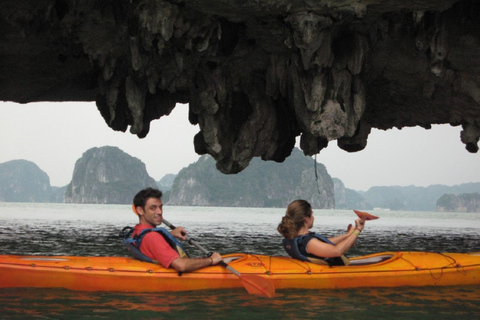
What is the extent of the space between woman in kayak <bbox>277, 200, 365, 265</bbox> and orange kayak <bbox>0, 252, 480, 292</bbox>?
18 cm

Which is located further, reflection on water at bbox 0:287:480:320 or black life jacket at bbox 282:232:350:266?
black life jacket at bbox 282:232:350:266

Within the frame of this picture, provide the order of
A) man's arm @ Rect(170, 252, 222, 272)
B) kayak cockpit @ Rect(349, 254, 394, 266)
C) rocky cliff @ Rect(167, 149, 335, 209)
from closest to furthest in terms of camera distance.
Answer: man's arm @ Rect(170, 252, 222, 272), kayak cockpit @ Rect(349, 254, 394, 266), rocky cliff @ Rect(167, 149, 335, 209)

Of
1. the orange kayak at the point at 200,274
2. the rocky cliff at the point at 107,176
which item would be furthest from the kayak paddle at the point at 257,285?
the rocky cliff at the point at 107,176

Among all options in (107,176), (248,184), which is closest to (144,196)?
(248,184)

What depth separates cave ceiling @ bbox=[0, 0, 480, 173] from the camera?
452 inches

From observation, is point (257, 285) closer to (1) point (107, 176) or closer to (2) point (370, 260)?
(2) point (370, 260)

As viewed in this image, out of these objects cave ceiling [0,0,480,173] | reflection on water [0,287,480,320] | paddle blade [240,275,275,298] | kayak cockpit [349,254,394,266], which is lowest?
reflection on water [0,287,480,320]

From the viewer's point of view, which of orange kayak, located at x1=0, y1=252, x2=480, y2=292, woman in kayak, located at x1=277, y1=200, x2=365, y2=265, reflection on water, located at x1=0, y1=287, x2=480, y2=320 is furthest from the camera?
orange kayak, located at x1=0, y1=252, x2=480, y2=292

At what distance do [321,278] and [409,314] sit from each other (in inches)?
56.2

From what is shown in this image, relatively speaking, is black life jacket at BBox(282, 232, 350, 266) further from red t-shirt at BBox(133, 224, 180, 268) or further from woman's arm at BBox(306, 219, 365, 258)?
red t-shirt at BBox(133, 224, 180, 268)

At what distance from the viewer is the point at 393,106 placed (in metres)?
17.3

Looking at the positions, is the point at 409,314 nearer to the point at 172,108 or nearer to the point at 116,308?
the point at 116,308

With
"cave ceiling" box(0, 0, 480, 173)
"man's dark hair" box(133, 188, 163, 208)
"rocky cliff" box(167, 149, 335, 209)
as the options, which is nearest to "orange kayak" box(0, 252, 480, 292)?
"man's dark hair" box(133, 188, 163, 208)

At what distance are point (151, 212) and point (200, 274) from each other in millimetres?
1126
